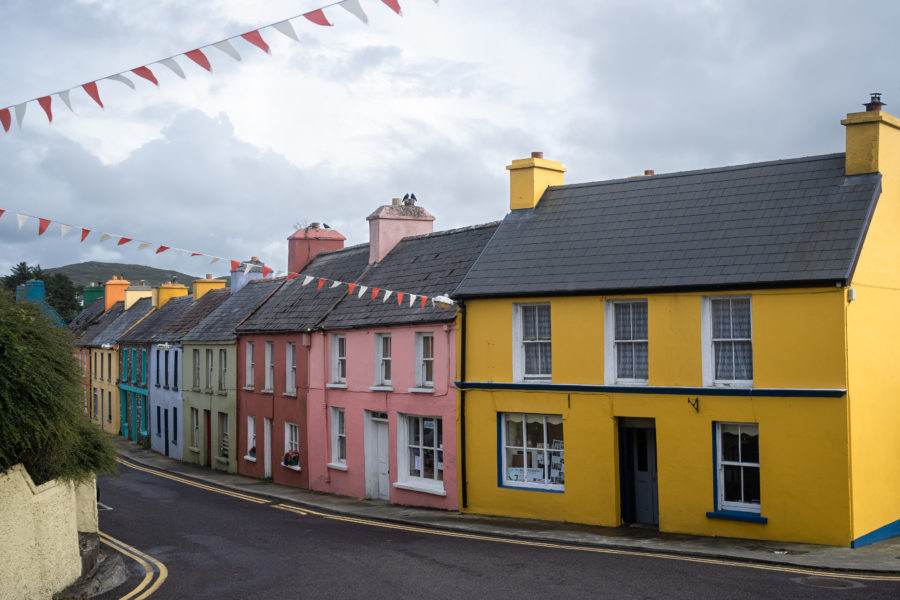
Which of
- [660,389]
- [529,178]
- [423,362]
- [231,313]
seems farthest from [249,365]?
[660,389]

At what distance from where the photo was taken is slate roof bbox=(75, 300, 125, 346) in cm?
5538

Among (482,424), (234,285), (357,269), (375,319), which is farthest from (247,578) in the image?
(234,285)

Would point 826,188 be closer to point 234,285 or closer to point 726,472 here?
point 726,472

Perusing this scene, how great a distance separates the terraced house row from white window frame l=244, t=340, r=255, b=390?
5881 mm

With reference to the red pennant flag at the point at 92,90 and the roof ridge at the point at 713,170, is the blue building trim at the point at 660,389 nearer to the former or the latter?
the roof ridge at the point at 713,170

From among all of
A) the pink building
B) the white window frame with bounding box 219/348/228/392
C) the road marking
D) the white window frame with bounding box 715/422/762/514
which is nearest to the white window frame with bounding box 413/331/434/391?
the pink building

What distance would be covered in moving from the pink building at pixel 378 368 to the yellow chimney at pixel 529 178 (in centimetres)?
164

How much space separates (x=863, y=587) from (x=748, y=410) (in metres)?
4.70

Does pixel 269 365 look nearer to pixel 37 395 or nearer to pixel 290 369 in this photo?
pixel 290 369

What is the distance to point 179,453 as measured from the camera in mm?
39812

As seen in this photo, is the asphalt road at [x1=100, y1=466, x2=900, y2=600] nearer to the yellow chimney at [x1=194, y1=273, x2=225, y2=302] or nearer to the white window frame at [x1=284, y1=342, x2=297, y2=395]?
the white window frame at [x1=284, y1=342, x2=297, y2=395]

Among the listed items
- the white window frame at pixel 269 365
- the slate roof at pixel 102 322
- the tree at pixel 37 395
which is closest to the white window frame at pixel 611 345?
the tree at pixel 37 395

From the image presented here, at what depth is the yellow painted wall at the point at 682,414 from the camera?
15938 millimetres

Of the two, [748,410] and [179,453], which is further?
[179,453]
